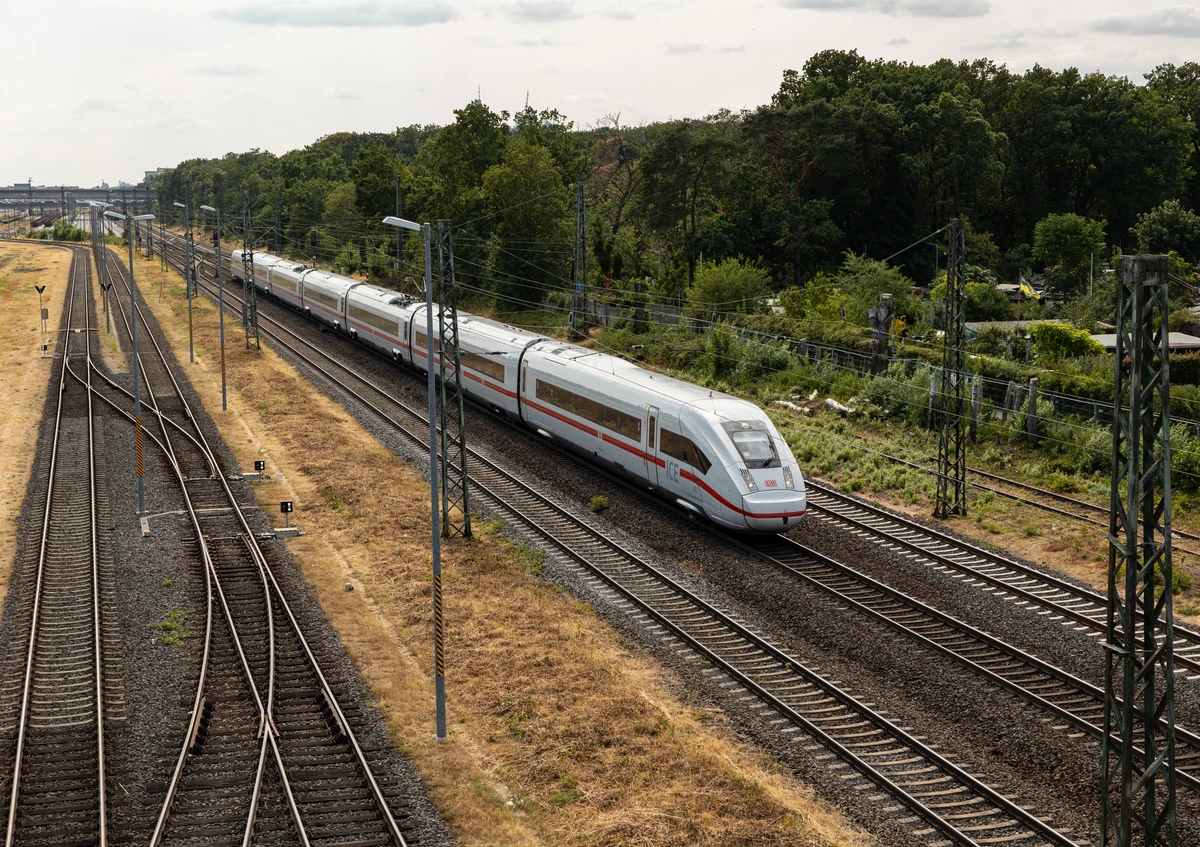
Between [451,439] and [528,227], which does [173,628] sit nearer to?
[451,439]

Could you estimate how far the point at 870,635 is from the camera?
841 inches

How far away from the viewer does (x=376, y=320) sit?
5238 centimetres

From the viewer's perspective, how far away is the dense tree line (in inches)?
2680

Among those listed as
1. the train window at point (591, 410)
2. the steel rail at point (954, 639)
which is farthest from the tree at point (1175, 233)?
the steel rail at point (954, 639)

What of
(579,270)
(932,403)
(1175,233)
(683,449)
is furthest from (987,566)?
(1175,233)

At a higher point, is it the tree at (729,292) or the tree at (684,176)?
the tree at (684,176)

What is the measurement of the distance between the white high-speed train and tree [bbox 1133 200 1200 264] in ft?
157

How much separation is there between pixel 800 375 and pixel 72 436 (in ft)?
91.8

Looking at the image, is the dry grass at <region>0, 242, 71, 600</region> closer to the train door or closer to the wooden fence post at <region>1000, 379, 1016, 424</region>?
the train door

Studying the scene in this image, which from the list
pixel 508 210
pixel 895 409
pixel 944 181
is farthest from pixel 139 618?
pixel 944 181

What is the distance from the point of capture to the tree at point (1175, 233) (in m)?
68.4

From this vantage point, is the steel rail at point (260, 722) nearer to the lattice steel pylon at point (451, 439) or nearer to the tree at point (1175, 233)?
the lattice steel pylon at point (451, 439)

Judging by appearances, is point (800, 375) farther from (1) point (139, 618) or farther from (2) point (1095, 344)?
(1) point (139, 618)

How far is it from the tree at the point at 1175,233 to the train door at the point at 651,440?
51.7m
